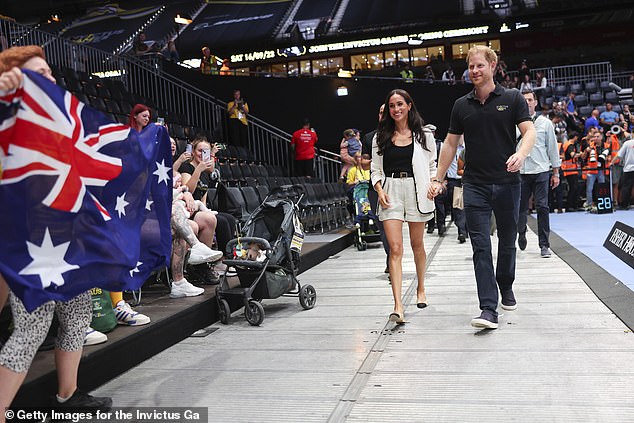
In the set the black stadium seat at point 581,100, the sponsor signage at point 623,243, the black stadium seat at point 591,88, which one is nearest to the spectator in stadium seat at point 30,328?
the sponsor signage at point 623,243

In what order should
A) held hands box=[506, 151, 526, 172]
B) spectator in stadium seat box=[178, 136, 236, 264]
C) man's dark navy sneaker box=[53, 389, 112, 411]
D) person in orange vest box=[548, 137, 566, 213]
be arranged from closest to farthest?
man's dark navy sneaker box=[53, 389, 112, 411] < held hands box=[506, 151, 526, 172] < spectator in stadium seat box=[178, 136, 236, 264] < person in orange vest box=[548, 137, 566, 213]

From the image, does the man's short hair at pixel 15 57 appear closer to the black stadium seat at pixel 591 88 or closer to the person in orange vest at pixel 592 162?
the person in orange vest at pixel 592 162

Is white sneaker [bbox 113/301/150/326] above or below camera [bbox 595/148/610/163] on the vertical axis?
below

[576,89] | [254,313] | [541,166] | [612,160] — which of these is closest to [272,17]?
[576,89]

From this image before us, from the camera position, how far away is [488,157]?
4055mm

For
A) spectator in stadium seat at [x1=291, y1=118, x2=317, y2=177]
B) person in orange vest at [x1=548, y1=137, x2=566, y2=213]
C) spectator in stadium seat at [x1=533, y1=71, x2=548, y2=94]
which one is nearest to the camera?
person in orange vest at [x1=548, y1=137, x2=566, y2=213]

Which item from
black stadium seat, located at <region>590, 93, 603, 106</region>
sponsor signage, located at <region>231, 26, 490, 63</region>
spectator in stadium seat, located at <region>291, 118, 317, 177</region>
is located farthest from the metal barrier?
spectator in stadium seat, located at <region>291, 118, 317, 177</region>

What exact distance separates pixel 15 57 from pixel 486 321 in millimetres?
2970

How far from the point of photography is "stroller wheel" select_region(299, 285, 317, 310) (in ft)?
16.4

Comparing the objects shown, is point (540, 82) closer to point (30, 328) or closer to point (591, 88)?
point (591, 88)

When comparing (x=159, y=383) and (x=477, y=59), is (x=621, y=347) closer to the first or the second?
(x=477, y=59)

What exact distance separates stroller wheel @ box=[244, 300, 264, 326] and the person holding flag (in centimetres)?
175

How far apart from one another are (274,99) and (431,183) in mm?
12544

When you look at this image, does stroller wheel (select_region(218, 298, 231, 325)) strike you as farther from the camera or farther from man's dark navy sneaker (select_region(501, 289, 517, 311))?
the camera
